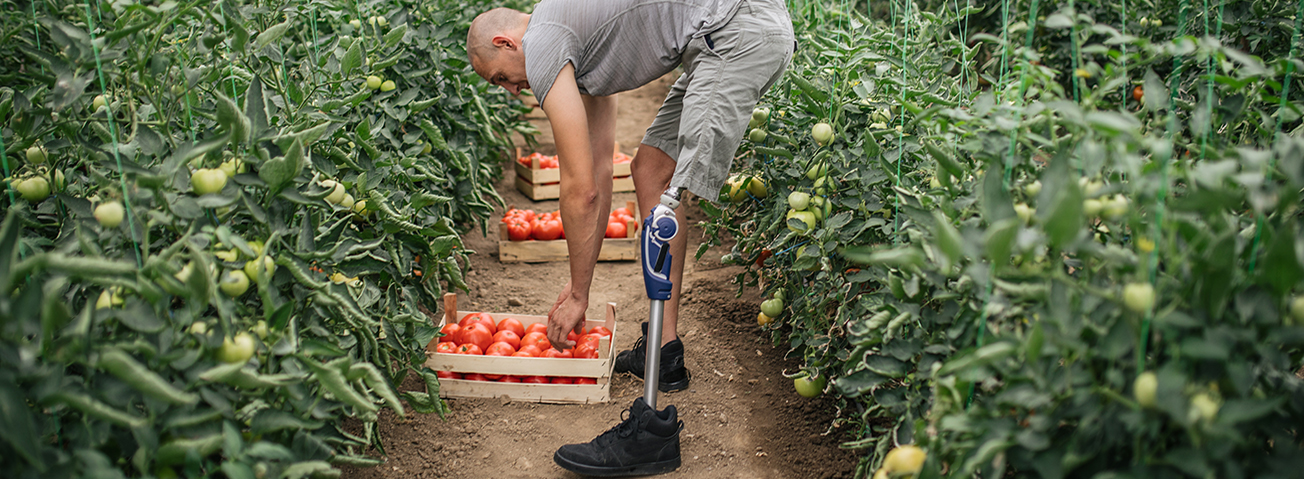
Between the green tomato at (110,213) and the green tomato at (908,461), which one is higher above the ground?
the green tomato at (110,213)

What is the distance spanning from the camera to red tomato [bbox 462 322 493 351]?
8.56 ft

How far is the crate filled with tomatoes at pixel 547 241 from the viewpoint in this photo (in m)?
3.63

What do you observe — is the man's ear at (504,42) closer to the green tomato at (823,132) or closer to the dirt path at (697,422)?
the green tomato at (823,132)

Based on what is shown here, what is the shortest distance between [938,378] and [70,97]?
1697mm

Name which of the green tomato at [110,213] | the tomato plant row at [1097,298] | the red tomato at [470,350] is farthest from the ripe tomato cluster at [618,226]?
the green tomato at [110,213]

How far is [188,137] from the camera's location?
171cm

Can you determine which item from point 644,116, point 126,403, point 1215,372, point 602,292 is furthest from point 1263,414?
point 644,116

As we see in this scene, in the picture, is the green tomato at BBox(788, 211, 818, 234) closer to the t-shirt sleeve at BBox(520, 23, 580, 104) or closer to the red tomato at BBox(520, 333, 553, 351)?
the t-shirt sleeve at BBox(520, 23, 580, 104)

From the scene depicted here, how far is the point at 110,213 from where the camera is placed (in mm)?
1316

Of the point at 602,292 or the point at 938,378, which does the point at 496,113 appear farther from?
the point at 938,378

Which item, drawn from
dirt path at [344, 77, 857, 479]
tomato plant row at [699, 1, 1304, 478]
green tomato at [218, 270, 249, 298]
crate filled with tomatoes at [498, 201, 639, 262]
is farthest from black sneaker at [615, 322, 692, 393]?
green tomato at [218, 270, 249, 298]

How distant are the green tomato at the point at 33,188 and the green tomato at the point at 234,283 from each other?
0.62 metres

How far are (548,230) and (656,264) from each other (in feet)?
5.43

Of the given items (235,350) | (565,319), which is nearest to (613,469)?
(565,319)
